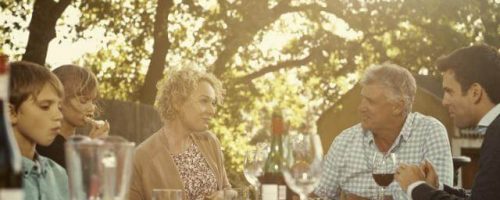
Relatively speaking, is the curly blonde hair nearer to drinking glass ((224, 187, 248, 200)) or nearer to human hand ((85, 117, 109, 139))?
human hand ((85, 117, 109, 139))

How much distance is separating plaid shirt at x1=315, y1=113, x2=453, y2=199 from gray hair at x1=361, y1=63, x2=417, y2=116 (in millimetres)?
127

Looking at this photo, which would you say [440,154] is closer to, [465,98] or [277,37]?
[465,98]

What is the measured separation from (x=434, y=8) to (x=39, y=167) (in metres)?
12.8

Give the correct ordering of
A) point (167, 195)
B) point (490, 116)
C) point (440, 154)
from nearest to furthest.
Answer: point (167, 195)
point (490, 116)
point (440, 154)

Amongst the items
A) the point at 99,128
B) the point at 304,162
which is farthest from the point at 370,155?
the point at 304,162

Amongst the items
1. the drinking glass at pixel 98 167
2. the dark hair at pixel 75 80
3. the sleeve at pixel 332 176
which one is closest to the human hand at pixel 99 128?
the dark hair at pixel 75 80

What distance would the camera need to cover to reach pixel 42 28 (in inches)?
451

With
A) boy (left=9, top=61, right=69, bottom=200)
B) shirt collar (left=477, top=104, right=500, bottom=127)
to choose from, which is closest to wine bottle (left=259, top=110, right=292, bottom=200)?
boy (left=9, top=61, right=69, bottom=200)

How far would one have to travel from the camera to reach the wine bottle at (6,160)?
5.12ft

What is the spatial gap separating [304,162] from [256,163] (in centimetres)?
46

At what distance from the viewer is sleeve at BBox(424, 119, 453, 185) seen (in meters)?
4.64

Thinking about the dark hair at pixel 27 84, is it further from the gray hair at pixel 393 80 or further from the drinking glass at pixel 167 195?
the gray hair at pixel 393 80

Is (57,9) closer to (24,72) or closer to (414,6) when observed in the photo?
(414,6)

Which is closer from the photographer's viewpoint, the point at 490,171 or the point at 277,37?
the point at 490,171
